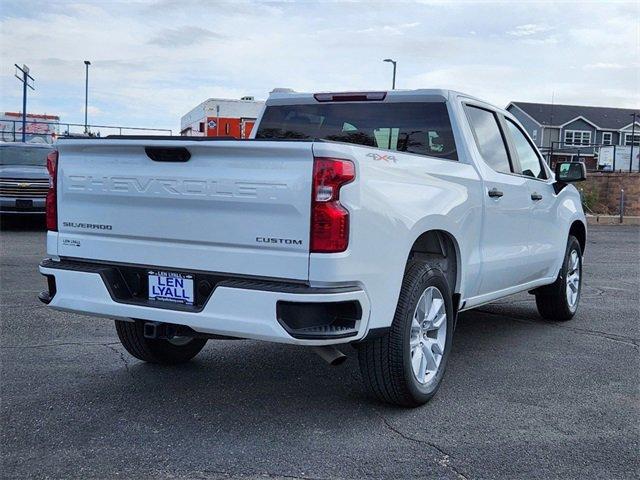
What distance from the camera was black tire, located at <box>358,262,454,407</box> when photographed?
4.07 metres

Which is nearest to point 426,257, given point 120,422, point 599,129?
point 120,422

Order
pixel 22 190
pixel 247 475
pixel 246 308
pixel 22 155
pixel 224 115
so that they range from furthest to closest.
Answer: pixel 224 115
pixel 22 155
pixel 22 190
pixel 246 308
pixel 247 475

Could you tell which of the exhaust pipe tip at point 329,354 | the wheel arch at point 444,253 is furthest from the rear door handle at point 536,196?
the exhaust pipe tip at point 329,354

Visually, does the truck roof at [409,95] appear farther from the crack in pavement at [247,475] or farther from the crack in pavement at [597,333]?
the crack in pavement at [247,475]

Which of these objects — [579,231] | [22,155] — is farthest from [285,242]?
[22,155]

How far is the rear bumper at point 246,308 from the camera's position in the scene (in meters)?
3.61

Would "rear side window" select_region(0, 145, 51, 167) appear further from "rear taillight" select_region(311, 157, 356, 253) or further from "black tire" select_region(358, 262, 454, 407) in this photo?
"rear taillight" select_region(311, 157, 356, 253)

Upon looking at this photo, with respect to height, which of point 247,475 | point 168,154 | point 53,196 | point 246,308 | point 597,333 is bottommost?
point 247,475

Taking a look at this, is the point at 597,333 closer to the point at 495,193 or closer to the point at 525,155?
the point at 525,155

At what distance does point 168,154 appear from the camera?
13.0 ft

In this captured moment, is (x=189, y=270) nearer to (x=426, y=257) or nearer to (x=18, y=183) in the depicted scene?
(x=426, y=257)

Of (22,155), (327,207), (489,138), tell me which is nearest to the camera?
(327,207)

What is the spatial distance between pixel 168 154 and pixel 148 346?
1.65 metres

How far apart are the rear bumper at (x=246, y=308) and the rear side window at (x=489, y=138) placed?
2.25 meters
